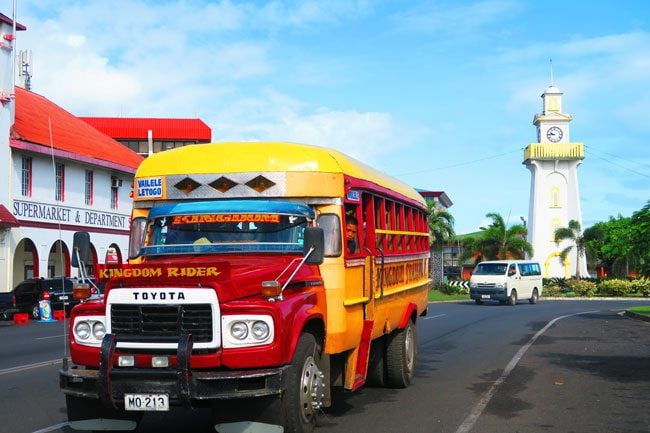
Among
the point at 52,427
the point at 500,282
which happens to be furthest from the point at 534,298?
the point at 52,427

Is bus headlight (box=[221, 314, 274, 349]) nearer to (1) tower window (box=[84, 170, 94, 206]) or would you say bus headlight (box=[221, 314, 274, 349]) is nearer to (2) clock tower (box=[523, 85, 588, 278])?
(1) tower window (box=[84, 170, 94, 206])

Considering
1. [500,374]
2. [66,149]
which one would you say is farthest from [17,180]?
[500,374]

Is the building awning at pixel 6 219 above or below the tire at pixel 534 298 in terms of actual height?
above

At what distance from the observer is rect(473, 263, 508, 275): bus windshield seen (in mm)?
42219

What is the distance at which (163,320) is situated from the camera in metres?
6.71

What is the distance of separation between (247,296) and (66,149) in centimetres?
3347

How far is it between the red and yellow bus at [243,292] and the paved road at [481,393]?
875 millimetres

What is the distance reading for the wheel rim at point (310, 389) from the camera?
7098 mm

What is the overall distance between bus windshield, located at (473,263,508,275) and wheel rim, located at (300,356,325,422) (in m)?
35.7

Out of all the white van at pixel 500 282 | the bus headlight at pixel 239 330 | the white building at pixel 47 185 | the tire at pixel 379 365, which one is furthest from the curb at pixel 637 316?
the bus headlight at pixel 239 330

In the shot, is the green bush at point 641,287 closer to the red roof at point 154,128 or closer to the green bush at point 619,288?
the green bush at point 619,288

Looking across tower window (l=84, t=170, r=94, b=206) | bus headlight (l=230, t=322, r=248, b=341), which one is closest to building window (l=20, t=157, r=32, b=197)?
tower window (l=84, t=170, r=94, b=206)

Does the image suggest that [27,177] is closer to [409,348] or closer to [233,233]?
[409,348]

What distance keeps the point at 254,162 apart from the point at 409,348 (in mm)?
4729
